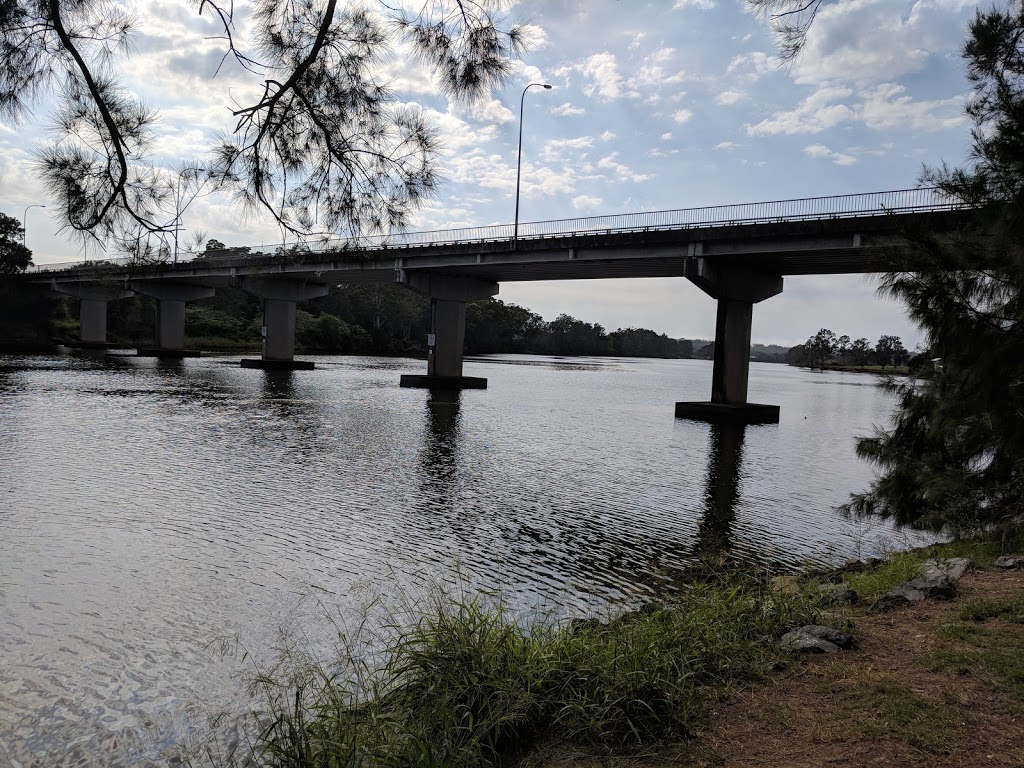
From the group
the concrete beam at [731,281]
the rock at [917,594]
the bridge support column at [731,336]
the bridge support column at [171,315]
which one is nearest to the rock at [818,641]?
the rock at [917,594]

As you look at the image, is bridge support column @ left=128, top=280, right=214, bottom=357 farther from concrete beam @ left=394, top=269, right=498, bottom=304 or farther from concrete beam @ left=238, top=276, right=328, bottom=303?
concrete beam @ left=394, top=269, right=498, bottom=304

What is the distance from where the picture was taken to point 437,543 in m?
10.6

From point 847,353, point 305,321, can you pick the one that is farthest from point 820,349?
point 305,321

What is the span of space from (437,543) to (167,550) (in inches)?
145

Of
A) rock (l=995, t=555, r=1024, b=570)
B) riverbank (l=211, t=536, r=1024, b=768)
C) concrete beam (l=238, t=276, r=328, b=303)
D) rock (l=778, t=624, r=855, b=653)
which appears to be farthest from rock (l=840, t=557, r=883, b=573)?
concrete beam (l=238, t=276, r=328, b=303)

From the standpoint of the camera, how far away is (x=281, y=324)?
60.5 m

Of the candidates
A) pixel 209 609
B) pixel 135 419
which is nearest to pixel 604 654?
pixel 209 609

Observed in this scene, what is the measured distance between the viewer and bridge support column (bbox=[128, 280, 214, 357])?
69000mm

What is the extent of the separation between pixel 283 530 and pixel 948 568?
8.77 meters

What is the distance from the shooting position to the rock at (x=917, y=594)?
20.7 ft

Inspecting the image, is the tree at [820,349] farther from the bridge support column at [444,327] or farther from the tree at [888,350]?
the bridge support column at [444,327]

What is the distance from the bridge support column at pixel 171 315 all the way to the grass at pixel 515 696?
71.4 meters

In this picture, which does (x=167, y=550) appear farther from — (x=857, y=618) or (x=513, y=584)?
(x=857, y=618)

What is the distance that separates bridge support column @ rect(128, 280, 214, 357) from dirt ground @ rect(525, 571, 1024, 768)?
2861 inches
